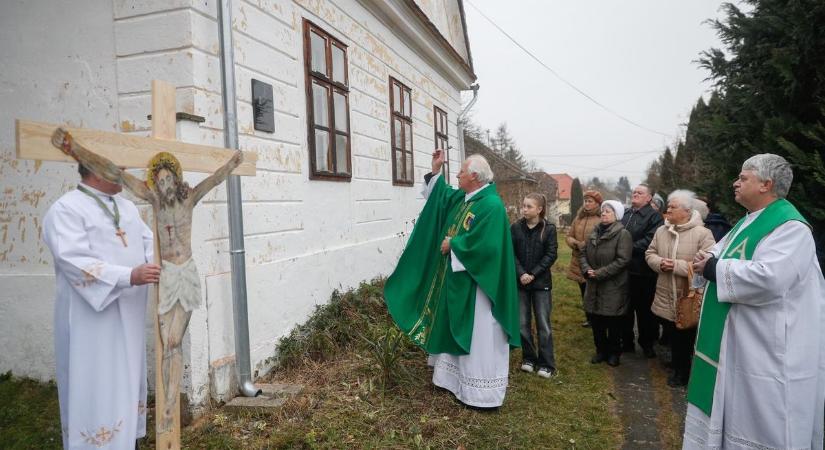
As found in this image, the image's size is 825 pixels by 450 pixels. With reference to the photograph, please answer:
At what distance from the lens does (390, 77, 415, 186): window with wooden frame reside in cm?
781

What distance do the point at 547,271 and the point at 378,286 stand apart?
7.65ft

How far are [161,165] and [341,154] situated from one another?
3.73 m

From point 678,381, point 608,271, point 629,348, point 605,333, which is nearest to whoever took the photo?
point 678,381

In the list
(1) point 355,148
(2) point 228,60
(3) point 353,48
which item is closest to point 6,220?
(2) point 228,60

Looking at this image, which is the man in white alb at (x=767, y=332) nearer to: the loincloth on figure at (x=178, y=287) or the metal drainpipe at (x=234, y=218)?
the loincloth on figure at (x=178, y=287)

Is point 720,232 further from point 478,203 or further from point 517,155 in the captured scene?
point 517,155

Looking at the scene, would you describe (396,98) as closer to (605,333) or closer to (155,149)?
(605,333)

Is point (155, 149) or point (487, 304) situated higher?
point (155, 149)

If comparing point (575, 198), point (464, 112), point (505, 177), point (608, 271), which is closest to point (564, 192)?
point (575, 198)

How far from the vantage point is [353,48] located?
6.54m

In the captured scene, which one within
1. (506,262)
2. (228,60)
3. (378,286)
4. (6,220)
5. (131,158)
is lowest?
(378,286)

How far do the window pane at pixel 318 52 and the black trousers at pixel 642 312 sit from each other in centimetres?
410

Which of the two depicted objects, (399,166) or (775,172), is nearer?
(775,172)

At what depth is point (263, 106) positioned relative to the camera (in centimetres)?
443
